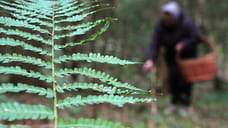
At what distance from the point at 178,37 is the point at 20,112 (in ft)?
13.7

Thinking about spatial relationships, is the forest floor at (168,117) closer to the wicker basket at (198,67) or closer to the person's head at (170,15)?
the wicker basket at (198,67)

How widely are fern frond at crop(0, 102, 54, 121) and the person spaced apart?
3.67 metres

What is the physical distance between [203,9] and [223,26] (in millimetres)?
1050

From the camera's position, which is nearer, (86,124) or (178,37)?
(86,124)

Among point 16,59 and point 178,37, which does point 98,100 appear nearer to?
point 16,59

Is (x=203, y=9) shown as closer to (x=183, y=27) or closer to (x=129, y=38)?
(x=129, y=38)

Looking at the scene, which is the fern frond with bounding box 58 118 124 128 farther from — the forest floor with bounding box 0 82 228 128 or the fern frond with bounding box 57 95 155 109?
the forest floor with bounding box 0 82 228 128

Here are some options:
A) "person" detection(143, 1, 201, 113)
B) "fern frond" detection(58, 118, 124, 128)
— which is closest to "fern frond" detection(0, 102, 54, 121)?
"fern frond" detection(58, 118, 124, 128)

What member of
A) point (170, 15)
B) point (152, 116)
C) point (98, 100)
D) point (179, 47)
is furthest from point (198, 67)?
point (98, 100)

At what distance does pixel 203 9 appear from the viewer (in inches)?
353

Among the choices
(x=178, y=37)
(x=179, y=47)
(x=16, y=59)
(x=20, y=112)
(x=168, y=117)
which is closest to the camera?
(x=20, y=112)

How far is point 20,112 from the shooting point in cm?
62

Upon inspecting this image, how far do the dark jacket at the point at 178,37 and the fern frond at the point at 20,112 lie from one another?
3808 mm

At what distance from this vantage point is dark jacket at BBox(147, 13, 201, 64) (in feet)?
14.6
